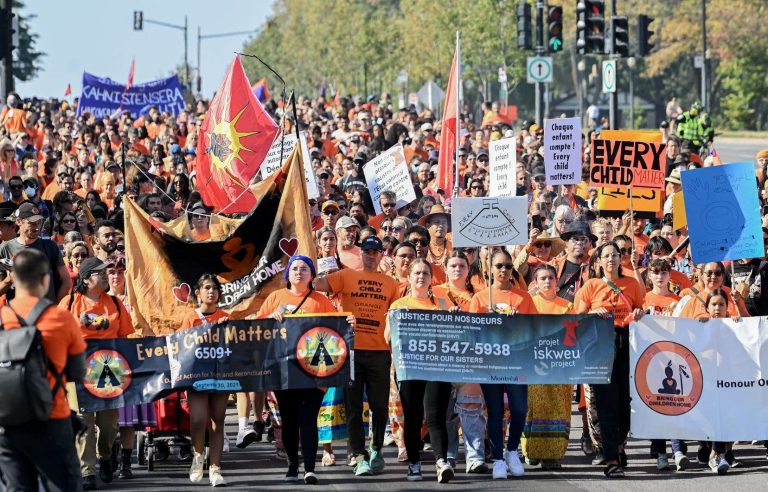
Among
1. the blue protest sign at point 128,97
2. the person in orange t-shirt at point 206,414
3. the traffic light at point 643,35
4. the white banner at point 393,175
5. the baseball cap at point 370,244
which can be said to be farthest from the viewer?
the blue protest sign at point 128,97

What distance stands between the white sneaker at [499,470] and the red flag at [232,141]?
5535 mm

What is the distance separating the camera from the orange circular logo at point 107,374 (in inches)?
448

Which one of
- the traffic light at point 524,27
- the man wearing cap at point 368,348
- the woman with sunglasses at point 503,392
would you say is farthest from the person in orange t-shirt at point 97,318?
the traffic light at point 524,27

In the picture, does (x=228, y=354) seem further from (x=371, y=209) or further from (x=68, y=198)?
(x=371, y=209)

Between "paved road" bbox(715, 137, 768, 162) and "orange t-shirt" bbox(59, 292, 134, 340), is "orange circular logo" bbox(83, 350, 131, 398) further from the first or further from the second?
"paved road" bbox(715, 137, 768, 162)

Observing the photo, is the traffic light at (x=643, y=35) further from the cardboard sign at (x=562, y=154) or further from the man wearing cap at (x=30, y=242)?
the man wearing cap at (x=30, y=242)

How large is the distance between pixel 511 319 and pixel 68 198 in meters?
6.45

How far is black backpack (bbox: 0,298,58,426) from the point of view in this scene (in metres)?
8.23

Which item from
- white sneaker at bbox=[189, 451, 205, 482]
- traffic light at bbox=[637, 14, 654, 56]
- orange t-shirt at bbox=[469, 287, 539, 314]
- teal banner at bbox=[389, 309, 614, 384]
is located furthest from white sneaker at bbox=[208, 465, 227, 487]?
traffic light at bbox=[637, 14, 654, 56]

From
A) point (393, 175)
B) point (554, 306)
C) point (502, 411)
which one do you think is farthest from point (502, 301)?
point (393, 175)

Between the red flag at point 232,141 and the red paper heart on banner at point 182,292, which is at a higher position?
the red flag at point 232,141

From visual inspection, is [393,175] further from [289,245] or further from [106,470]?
[106,470]

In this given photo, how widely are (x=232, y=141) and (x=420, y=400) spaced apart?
221 inches

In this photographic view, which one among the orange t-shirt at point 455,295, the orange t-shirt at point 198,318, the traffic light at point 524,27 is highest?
the traffic light at point 524,27
